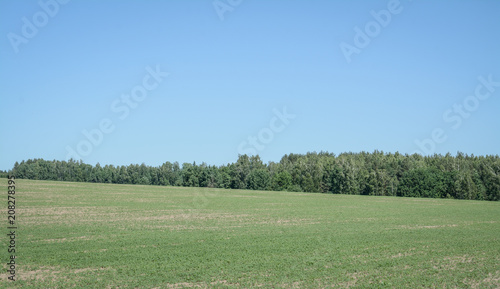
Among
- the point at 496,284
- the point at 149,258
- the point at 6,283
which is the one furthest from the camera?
the point at 149,258

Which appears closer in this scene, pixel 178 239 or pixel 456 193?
pixel 178 239

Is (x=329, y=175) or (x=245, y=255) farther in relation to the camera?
(x=329, y=175)

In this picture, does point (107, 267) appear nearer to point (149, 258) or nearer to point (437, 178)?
point (149, 258)

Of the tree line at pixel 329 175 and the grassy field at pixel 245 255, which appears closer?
the grassy field at pixel 245 255

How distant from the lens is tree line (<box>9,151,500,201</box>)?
113938 mm

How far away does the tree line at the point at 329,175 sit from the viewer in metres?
114

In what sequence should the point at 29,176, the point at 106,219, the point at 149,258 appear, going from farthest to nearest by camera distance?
the point at 29,176 → the point at 106,219 → the point at 149,258

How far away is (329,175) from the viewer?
134 metres

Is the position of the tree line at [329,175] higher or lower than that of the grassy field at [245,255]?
higher

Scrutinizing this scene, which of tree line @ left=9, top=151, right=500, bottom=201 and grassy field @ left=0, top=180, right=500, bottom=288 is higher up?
tree line @ left=9, top=151, right=500, bottom=201

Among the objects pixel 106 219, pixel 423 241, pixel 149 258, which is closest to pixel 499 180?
pixel 423 241

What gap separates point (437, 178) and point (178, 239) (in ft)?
345

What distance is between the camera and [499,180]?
108 metres

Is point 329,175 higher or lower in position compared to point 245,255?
higher
